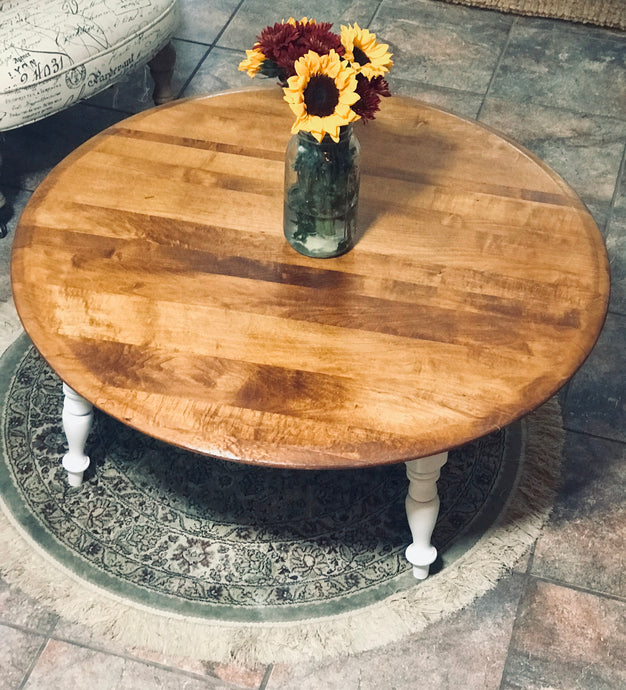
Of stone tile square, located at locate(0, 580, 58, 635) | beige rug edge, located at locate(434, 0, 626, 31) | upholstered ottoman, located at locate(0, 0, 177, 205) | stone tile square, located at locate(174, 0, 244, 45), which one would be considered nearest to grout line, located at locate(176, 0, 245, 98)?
stone tile square, located at locate(174, 0, 244, 45)

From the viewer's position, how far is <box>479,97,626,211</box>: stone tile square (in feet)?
7.72

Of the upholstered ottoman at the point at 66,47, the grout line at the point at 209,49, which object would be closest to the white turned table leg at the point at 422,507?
the upholstered ottoman at the point at 66,47

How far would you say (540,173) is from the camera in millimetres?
1645

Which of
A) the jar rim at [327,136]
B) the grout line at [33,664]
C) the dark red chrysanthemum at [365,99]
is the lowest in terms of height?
the grout line at [33,664]

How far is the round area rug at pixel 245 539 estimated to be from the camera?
1493 millimetres

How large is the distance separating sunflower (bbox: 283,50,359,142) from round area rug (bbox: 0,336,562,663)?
670 millimetres

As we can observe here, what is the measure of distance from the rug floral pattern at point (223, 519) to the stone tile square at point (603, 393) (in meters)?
0.18

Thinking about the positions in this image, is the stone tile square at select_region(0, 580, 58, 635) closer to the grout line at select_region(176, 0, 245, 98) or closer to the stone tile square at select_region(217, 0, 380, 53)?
the grout line at select_region(176, 0, 245, 98)

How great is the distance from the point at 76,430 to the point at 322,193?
0.57 metres

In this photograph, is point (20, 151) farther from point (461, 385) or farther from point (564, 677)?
point (564, 677)

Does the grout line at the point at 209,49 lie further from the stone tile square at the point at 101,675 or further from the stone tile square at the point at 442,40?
the stone tile square at the point at 101,675

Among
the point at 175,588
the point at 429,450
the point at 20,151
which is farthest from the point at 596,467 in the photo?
the point at 20,151

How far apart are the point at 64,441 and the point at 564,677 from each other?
0.94 meters

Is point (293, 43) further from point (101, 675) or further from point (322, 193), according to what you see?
point (101, 675)
